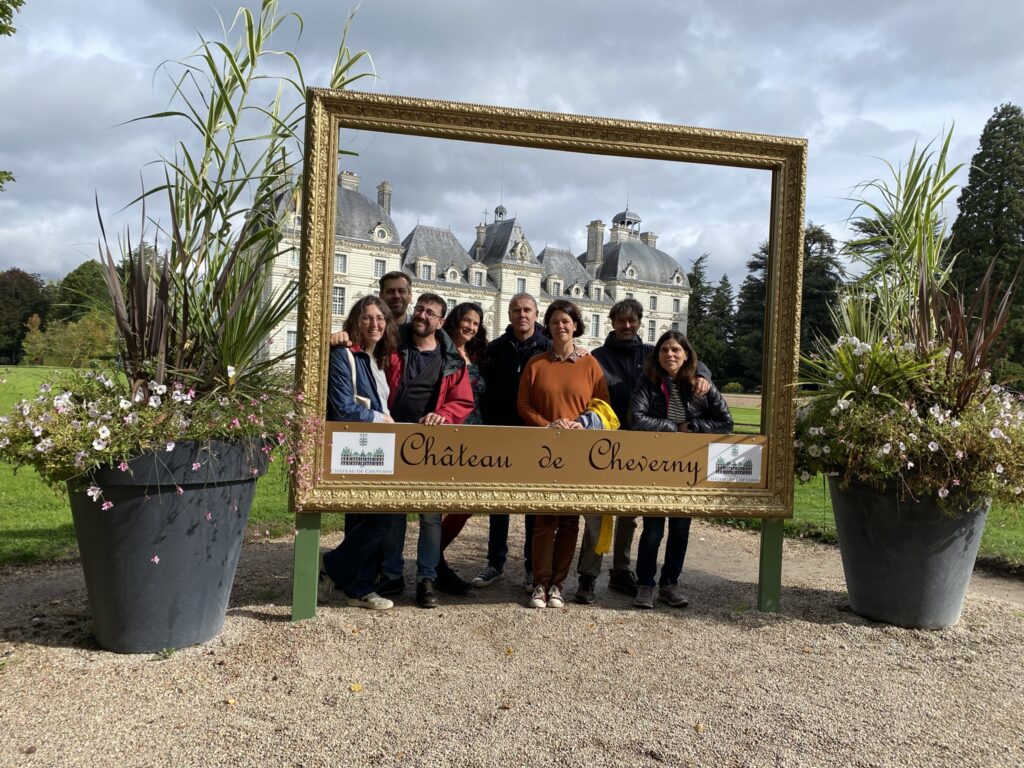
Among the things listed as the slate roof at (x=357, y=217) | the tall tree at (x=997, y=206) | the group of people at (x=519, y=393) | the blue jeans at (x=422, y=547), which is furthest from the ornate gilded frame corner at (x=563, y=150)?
the tall tree at (x=997, y=206)

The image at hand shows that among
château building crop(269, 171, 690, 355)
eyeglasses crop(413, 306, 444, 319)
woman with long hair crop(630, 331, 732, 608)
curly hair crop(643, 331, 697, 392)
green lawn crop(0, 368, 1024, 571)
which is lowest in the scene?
green lawn crop(0, 368, 1024, 571)

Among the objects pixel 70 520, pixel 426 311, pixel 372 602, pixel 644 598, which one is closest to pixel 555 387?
pixel 426 311

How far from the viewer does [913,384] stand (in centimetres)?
498

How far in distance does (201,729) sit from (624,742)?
5.73 ft

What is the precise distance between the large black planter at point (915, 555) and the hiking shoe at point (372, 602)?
10.2ft

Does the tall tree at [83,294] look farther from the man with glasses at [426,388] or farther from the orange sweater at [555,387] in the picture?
the orange sweater at [555,387]

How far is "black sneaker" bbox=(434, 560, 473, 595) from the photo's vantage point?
541 centimetres

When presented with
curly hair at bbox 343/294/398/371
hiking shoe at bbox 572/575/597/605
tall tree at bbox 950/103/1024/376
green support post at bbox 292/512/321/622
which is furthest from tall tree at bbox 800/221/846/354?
tall tree at bbox 950/103/1024/376

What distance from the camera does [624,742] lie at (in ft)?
10.4

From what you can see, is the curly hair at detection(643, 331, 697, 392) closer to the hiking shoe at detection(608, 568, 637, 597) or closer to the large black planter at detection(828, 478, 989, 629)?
the large black planter at detection(828, 478, 989, 629)

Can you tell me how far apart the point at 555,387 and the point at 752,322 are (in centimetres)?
153

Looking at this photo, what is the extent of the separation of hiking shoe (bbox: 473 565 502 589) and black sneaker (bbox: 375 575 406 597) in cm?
65

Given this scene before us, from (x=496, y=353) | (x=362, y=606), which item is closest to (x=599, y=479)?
(x=496, y=353)

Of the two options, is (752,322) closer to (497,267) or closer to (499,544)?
(497,267)
